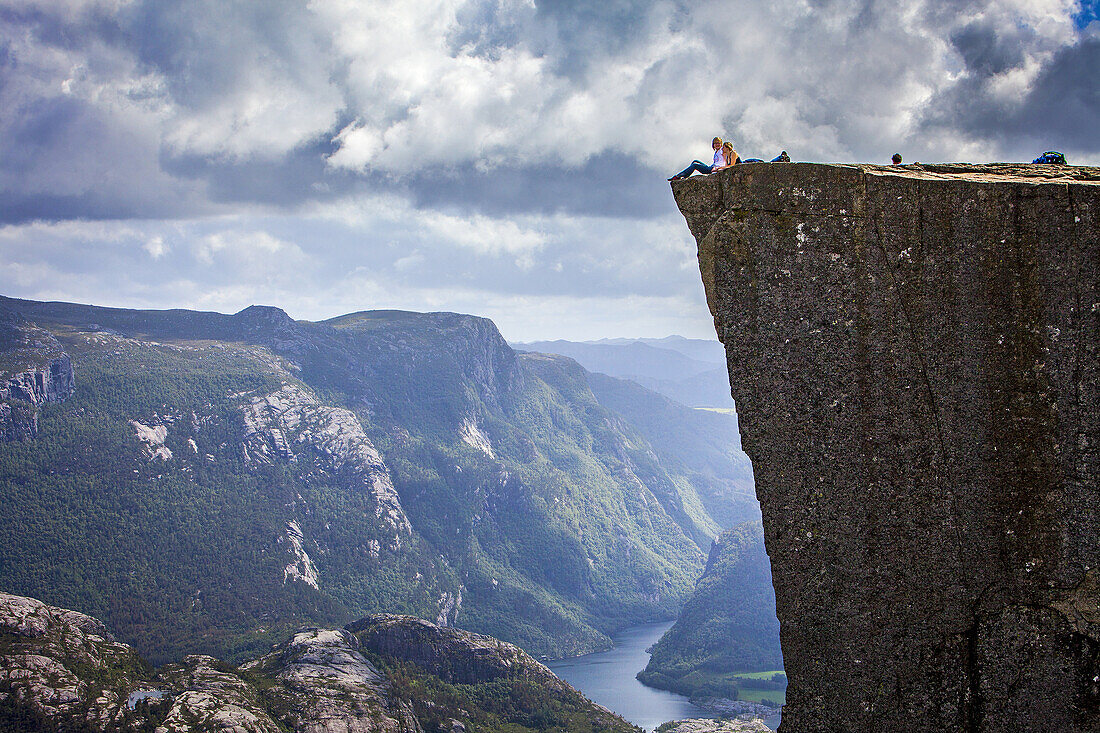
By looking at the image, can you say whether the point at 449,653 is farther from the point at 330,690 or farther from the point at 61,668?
the point at 61,668

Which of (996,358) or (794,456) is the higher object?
(996,358)

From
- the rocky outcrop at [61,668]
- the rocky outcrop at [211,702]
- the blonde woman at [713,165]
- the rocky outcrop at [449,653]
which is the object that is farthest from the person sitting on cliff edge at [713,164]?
the rocky outcrop at [449,653]

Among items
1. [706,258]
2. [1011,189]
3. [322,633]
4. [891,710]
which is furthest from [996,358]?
[322,633]

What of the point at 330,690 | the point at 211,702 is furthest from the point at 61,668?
the point at 330,690

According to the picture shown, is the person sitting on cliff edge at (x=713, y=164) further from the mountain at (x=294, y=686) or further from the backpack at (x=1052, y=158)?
the mountain at (x=294, y=686)

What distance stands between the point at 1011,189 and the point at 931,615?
4.81m

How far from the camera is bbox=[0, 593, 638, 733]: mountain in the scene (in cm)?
9281

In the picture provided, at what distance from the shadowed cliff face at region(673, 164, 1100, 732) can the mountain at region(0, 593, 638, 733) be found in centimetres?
9559

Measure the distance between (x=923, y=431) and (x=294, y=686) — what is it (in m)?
120

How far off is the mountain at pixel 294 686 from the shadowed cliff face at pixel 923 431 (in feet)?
314

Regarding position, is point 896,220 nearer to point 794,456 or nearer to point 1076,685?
point 794,456

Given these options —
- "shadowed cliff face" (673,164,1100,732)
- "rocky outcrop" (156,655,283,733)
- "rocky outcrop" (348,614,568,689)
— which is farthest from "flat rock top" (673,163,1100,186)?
"rocky outcrop" (348,614,568,689)

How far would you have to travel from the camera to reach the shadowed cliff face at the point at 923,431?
28.3ft

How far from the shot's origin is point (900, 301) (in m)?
8.91
